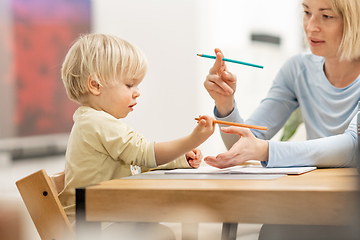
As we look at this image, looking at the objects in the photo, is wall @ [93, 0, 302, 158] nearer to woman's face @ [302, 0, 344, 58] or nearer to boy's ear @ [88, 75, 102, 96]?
woman's face @ [302, 0, 344, 58]

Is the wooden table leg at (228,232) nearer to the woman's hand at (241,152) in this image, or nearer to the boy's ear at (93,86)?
the woman's hand at (241,152)

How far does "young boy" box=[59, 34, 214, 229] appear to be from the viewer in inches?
35.8

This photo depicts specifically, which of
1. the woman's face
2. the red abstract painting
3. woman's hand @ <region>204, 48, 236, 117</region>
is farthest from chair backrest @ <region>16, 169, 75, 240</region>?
the red abstract painting

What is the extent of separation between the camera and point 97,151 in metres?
0.94

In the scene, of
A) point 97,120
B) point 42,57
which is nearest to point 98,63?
point 97,120

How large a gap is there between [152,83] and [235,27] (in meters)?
0.99

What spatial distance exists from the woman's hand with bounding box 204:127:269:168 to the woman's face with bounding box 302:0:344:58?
0.44m

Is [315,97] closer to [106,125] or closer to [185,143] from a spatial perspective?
[185,143]

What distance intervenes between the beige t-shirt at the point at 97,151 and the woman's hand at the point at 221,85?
0.31 meters

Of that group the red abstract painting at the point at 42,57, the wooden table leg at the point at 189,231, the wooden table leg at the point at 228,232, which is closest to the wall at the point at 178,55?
the red abstract painting at the point at 42,57

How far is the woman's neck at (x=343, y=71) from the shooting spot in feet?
4.04

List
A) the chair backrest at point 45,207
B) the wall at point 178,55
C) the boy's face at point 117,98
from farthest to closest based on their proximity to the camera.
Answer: the wall at point 178,55 → the boy's face at point 117,98 → the chair backrest at point 45,207

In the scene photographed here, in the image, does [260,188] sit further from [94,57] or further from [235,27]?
[235,27]

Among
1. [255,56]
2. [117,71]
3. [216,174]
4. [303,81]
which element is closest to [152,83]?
[255,56]
